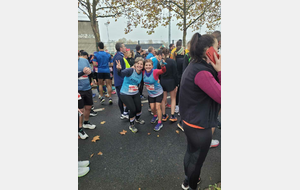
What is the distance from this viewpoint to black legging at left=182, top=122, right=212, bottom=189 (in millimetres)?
1619

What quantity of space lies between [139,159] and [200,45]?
2.32 meters

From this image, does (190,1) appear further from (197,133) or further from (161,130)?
(197,133)

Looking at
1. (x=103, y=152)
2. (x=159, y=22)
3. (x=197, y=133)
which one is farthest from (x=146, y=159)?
(x=159, y=22)

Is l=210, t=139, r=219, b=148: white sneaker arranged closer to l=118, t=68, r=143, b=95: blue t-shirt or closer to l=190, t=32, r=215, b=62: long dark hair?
l=118, t=68, r=143, b=95: blue t-shirt

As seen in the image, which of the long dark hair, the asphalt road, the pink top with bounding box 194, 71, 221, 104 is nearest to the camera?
the pink top with bounding box 194, 71, 221, 104

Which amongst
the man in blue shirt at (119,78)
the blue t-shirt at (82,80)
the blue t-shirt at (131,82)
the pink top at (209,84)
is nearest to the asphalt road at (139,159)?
the man in blue shirt at (119,78)

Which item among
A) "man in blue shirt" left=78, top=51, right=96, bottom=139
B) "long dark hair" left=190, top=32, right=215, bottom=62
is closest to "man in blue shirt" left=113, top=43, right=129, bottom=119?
"man in blue shirt" left=78, top=51, right=96, bottom=139

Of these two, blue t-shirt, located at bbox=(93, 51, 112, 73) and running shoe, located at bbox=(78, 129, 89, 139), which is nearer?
running shoe, located at bbox=(78, 129, 89, 139)

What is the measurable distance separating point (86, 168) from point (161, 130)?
195cm

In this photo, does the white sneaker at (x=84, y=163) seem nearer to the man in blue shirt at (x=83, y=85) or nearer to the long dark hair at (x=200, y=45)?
the man in blue shirt at (x=83, y=85)

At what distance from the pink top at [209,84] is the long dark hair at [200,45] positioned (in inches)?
8.5

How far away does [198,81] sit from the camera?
4.60ft

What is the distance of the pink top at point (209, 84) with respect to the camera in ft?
4.29

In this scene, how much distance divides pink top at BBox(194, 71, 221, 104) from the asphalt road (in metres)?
1.66
